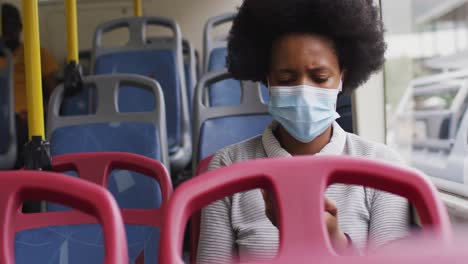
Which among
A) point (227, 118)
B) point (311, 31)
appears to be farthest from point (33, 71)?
point (311, 31)

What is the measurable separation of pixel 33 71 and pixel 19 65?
211 cm

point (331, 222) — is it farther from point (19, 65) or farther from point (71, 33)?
point (19, 65)

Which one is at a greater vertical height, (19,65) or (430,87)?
(19,65)

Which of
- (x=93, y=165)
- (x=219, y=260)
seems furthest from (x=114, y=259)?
(x=93, y=165)

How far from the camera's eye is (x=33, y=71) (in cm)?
195

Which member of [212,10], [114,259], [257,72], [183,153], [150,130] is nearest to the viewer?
[114,259]

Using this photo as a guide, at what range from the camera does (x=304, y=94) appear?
1.35 metres

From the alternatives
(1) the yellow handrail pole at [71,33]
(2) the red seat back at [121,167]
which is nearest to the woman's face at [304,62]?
(2) the red seat back at [121,167]

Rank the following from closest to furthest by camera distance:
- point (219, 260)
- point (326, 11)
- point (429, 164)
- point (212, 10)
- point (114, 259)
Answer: point (114, 259) < point (219, 260) < point (326, 11) < point (429, 164) < point (212, 10)

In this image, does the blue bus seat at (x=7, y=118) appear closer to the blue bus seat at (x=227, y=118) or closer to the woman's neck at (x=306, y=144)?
the blue bus seat at (x=227, y=118)

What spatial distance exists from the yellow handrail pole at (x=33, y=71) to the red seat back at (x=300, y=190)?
129 centimetres

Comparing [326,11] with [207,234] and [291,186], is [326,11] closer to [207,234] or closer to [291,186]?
[207,234]

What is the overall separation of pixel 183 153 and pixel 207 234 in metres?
1.77

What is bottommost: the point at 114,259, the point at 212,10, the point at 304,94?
the point at 114,259
